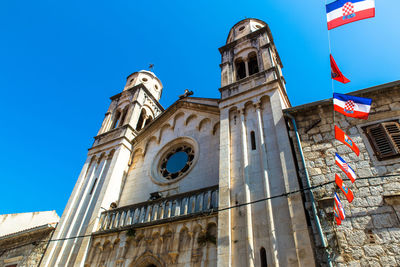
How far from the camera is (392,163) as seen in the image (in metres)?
6.90

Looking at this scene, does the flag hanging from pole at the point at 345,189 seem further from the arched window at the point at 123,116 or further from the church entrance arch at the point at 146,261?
the arched window at the point at 123,116

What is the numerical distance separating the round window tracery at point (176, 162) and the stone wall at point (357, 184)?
531cm

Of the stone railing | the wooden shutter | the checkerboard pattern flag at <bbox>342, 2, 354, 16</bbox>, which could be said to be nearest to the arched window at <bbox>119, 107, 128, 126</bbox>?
the stone railing

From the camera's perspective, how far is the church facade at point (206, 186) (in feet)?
23.3

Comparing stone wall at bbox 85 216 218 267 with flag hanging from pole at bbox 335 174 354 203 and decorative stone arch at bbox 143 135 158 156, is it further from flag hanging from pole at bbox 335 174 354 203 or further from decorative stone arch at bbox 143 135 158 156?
decorative stone arch at bbox 143 135 158 156

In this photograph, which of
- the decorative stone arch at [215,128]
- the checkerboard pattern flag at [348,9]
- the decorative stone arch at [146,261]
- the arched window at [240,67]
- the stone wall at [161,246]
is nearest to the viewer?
the checkerboard pattern flag at [348,9]

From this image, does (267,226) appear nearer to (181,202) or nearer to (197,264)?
(197,264)

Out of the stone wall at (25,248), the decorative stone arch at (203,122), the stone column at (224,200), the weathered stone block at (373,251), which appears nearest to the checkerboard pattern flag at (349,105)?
the weathered stone block at (373,251)

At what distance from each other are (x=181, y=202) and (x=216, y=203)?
1.49 metres

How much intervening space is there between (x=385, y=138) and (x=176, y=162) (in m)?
8.49

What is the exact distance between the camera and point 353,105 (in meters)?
7.35

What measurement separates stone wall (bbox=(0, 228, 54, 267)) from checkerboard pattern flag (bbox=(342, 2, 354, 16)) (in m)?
14.4

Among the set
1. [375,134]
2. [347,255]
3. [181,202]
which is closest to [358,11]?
[375,134]

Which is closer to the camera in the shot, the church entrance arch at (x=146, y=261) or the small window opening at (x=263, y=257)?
the small window opening at (x=263, y=257)
